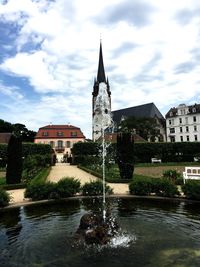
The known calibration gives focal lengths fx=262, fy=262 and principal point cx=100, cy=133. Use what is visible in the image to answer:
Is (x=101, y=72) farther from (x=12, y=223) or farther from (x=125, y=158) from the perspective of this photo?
(x=12, y=223)

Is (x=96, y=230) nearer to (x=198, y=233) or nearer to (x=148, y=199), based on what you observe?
(x=198, y=233)

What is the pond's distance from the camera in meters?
6.07

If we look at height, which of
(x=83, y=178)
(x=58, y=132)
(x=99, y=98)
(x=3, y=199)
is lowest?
(x=3, y=199)

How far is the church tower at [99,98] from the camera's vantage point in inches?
3253

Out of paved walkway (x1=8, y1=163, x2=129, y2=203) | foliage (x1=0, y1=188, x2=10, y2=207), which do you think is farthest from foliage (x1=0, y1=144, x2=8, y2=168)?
foliage (x1=0, y1=188, x2=10, y2=207)

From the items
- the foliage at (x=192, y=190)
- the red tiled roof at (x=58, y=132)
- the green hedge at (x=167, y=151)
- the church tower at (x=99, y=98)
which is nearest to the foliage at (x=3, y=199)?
the foliage at (x=192, y=190)

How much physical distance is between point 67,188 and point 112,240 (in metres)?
6.44

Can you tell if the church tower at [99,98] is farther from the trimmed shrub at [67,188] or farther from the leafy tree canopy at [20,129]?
the trimmed shrub at [67,188]

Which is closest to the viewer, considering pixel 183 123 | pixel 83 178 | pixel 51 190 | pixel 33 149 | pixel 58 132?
pixel 51 190

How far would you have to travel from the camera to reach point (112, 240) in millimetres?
7340

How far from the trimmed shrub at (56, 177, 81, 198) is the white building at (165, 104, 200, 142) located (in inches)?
2445

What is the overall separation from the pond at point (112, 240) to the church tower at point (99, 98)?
71634 millimetres

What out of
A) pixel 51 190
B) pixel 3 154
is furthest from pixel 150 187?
pixel 3 154

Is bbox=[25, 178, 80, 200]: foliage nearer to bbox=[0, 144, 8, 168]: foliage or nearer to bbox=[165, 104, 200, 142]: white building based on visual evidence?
bbox=[0, 144, 8, 168]: foliage
